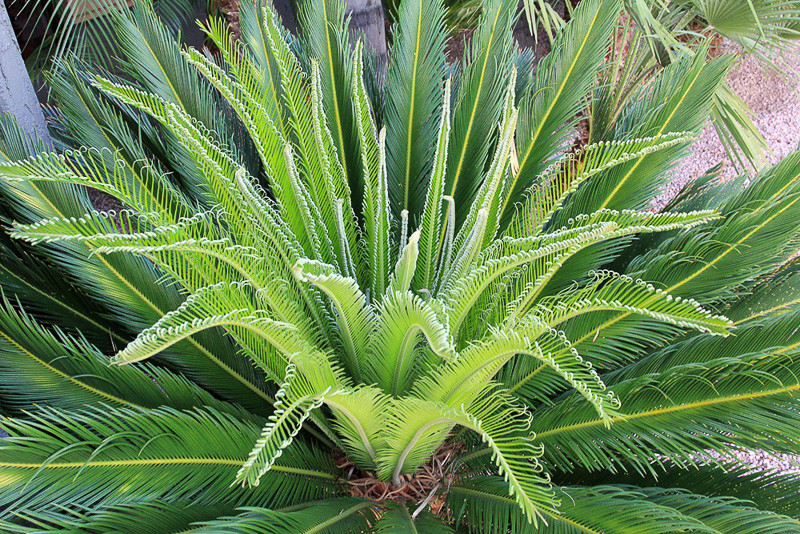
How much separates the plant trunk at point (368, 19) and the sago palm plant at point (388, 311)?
1.74 ft

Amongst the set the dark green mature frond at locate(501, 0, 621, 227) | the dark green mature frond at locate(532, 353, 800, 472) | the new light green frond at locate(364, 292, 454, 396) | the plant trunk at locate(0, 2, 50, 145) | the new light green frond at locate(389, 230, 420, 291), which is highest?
the plant trunk at locate(0, 2, 50, 145)

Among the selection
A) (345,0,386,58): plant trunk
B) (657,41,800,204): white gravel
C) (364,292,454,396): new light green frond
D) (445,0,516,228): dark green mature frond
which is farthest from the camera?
(657,41,800,204): white gravel

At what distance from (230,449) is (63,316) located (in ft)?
2.25

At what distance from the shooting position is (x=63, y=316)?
1.74 m

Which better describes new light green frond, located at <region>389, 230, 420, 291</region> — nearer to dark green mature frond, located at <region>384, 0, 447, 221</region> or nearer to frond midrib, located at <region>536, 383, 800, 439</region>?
frond midrib, located at <region>536, 383, 800, 439</region>

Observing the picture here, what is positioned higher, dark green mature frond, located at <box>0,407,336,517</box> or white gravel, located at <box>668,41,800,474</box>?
white gravel, located at <box>668,41,800,474</box>

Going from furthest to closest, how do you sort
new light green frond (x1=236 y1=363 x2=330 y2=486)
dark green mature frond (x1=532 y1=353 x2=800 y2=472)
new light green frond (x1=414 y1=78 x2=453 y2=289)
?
new light green frond (x1=414 y1=78 x2=453 y2=289) < dark green mature frond (x1=532 y1=353 x2=800 y2=472) < new light green frond (x1=236 y1=363 x2=330 y2=486)

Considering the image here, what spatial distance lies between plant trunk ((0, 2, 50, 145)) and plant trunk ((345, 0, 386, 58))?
117 cm

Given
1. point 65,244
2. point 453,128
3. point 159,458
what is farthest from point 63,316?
point 453,128

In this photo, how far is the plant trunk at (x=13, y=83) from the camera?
1.87 m

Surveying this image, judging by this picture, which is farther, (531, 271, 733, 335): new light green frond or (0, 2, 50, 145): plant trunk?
(0, 2, 50, 145): plant trunk

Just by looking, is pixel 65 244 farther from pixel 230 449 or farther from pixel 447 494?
pixel 447 494

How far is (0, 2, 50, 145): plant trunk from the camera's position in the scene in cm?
187

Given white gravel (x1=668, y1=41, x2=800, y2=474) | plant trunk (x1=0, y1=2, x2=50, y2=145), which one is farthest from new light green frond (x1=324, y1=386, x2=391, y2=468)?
white gravel (x1=668, y1=41, x2=800, y2=474)
